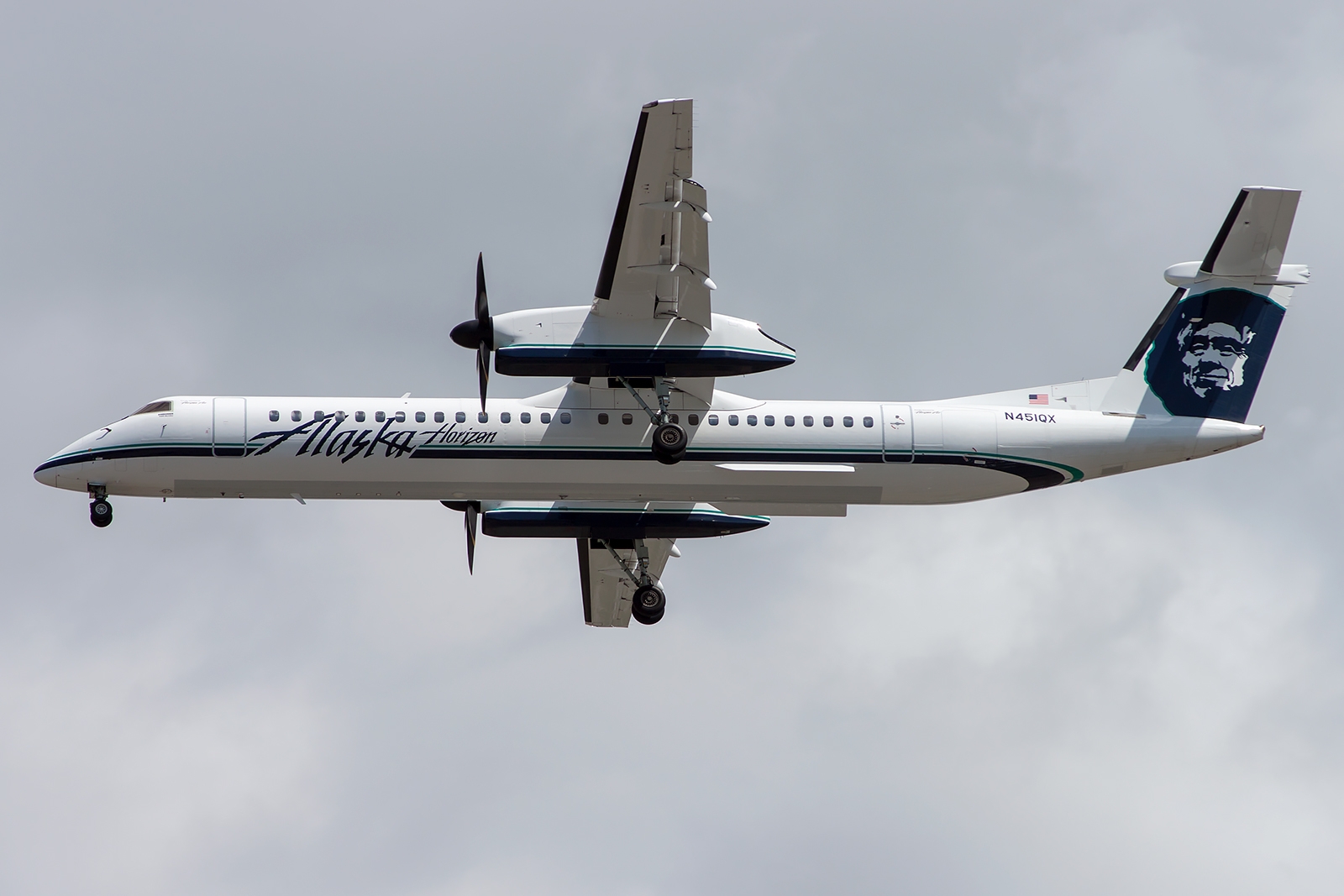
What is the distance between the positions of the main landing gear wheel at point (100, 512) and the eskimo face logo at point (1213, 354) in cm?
1804

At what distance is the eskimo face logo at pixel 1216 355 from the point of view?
28422mm

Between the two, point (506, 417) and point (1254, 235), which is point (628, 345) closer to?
point (506, 417)

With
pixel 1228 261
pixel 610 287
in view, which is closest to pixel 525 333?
pixel 610 287

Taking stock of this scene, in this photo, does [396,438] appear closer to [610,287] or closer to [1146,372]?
[610,287]

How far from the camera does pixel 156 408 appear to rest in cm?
2705

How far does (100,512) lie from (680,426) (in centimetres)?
945

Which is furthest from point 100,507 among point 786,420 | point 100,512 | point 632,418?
point 786,420

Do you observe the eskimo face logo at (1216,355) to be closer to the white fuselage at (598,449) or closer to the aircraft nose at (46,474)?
the white fuselage at (598,449)

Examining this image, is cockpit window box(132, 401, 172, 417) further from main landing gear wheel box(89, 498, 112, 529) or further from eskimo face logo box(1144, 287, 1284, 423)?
eskimo face logo box(1144, 287, 1284, 423)

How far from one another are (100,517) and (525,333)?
7627mm

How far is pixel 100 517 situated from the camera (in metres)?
26.9

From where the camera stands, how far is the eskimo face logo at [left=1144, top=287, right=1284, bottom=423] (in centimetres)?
2842

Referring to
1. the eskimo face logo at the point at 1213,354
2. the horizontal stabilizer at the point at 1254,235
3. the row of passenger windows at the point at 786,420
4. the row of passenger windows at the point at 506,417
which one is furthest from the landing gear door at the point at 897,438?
the horizontal stabilizer at the point at 1254,235

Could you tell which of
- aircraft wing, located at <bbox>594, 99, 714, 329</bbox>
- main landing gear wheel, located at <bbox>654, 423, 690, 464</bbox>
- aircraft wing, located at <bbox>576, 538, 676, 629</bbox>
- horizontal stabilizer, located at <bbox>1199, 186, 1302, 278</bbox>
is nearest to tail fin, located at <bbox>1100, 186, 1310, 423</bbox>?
horizontal stabilizer, located at <bbox>1199, 186, 1302, 278</bbox>
